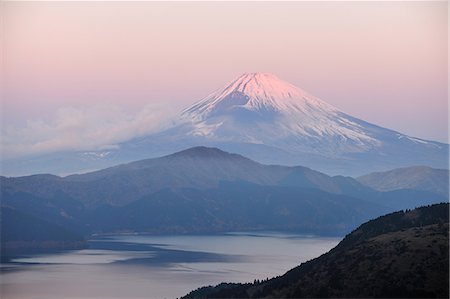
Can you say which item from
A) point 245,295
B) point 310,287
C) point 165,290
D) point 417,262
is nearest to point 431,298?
point 417,262

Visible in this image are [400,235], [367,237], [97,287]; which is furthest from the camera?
[97,287]

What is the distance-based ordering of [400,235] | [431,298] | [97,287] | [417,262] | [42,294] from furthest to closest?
[97,287] → [42,294] → [400,235] → [417,262] → [431,298]

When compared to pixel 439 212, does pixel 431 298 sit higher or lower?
lower

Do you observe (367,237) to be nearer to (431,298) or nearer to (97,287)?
(431,298)

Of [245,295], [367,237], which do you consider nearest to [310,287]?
[245,295]

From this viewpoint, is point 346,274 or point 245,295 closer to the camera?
point 346,274

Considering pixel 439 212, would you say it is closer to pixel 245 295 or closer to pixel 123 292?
pixel 245 295
